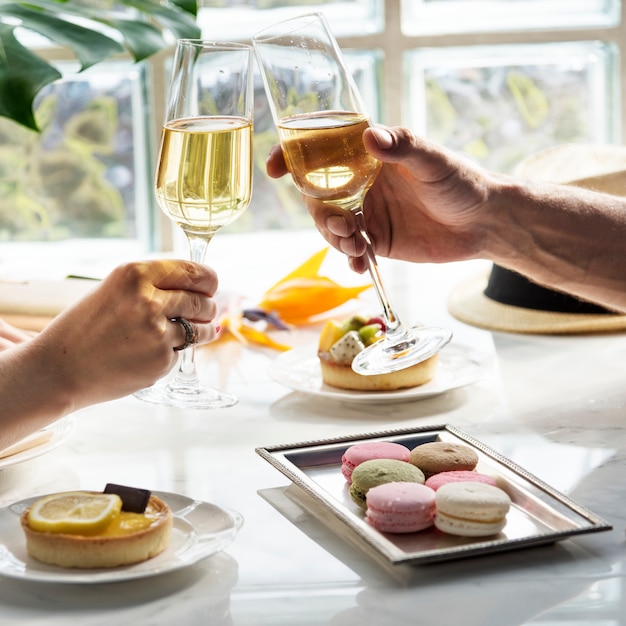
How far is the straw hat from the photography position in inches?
76.6

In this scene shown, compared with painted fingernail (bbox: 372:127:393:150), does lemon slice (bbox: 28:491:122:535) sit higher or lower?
lower

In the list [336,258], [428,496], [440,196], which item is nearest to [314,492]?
[428,496]

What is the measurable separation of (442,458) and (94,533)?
368 millimetres

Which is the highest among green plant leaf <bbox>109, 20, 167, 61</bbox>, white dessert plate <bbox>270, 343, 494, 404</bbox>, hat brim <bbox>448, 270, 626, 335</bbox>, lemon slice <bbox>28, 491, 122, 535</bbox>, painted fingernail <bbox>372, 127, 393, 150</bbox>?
green plant leaf <bbox>109, 20, 167, 61</bbox>

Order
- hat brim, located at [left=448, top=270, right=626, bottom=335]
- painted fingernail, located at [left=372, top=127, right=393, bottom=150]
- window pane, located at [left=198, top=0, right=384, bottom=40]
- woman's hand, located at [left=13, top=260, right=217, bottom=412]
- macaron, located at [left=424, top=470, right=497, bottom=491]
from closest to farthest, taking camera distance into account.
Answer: macaron, located at [left=424, top=470, right=497, bottom=491] < woman's hand, located at [left=13, top=260, right=217, bottom=412] < painted fingernail, located at [left=372, top=127, right=393, bottom=150] < hat brim, located at [left=448, top=270, right=626, bottom=335] < window pane, located at [left=198, top=0, right=384, bottom=40]

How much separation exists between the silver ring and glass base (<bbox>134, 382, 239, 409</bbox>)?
11 centimetres

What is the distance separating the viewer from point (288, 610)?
93cm

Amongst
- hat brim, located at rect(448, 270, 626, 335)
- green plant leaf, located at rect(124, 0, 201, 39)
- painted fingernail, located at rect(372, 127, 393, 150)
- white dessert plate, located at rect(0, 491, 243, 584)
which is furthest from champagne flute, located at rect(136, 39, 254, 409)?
hat brim, located at rect(448, 270, 626, 335)

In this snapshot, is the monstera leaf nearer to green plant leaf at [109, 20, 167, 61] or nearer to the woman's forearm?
green plant leaf at [109, 20, 167, 61]

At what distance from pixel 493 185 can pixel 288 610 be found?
905mm

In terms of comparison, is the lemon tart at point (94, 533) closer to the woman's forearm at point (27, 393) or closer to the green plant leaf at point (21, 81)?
the woman's forearm at point (27, 393)

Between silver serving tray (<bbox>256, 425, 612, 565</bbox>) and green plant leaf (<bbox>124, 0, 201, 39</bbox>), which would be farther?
green plant leaf (<bbox>124, 0, 201, 39</bbox>)

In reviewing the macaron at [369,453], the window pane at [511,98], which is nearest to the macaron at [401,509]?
the macaron at [369,453]

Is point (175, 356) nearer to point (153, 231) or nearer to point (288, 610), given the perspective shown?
point (288, 610)
